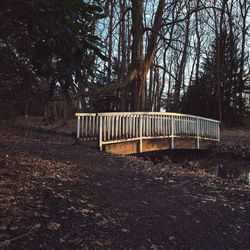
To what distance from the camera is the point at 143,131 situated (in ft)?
30.6

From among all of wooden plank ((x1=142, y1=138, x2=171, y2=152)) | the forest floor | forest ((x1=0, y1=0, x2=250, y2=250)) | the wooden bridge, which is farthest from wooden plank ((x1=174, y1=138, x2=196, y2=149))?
the forest floor

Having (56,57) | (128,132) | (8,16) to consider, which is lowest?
(128,132)

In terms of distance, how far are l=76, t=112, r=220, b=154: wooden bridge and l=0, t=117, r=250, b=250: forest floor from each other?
10.3ft

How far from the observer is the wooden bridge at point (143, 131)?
778cm

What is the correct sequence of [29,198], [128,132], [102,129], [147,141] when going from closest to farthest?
[29,198] → [102,129] → [128,132] → [147,141]

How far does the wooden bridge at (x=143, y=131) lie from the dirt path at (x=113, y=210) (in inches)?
125

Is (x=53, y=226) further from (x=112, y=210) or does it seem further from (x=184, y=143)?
(x=184, y=143)

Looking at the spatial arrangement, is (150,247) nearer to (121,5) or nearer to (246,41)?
(121,5)

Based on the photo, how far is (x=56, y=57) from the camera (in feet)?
8.57

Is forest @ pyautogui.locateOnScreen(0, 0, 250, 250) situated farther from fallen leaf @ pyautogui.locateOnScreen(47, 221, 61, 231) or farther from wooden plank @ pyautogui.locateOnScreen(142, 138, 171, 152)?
wooden plank @ pyautogui.locateOnScreen(142, 138, 171, 152)

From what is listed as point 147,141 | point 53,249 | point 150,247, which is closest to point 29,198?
point 53,249

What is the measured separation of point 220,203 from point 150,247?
1.72m

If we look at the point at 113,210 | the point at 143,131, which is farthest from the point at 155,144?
the point at 113,210

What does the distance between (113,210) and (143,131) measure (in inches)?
258
